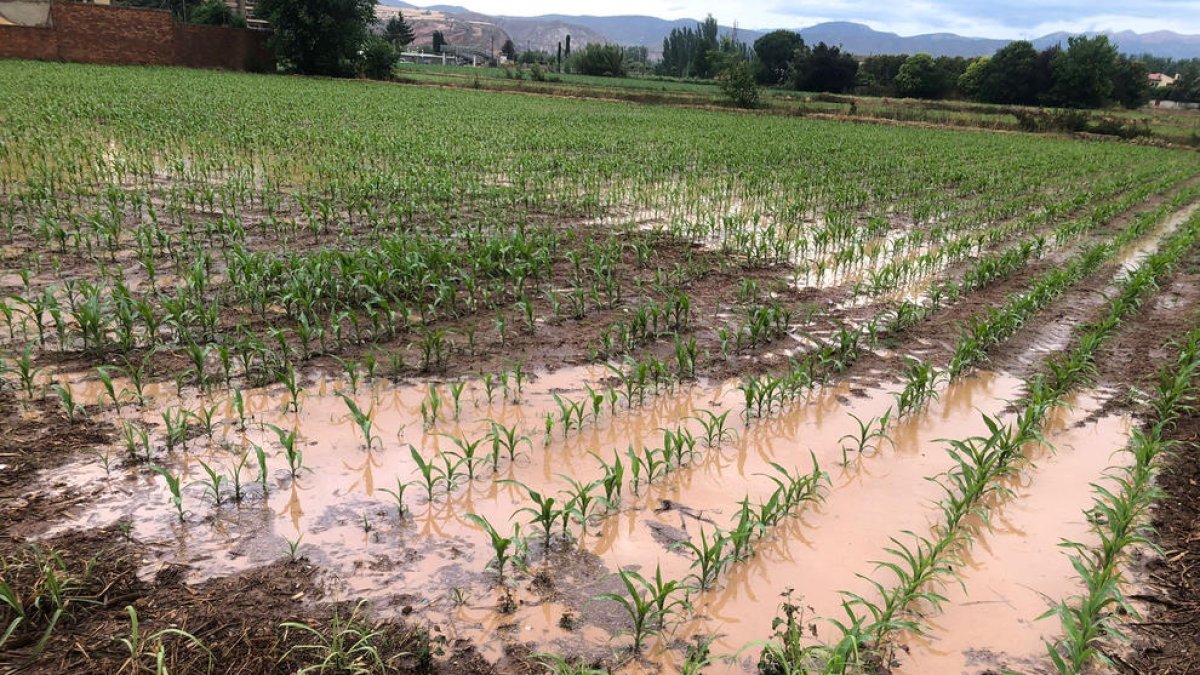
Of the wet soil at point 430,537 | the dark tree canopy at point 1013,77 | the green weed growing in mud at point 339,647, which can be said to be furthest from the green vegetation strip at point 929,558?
the dark tree canopy at point 1013,77

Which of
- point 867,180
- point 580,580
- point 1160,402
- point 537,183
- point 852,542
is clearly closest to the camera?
point 580,580

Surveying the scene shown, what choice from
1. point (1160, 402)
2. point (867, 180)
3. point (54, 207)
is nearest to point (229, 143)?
point (54, 207)

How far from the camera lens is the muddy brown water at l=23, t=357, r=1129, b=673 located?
2.96 metres

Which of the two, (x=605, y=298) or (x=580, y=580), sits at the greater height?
(x=605, y=298)

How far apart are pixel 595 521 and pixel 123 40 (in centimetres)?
4601

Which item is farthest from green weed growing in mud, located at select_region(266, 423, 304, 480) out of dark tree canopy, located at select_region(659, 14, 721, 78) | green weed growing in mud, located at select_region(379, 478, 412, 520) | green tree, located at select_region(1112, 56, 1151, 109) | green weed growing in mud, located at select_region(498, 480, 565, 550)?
dark tree canopy, located at select_region(659, 14, 721, 78)

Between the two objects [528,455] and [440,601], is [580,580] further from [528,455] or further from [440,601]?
[528,455]

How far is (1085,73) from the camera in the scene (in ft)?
174

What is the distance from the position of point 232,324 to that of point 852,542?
15.3 feet

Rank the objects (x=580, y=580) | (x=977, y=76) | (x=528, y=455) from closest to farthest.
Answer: (x=580, y=580) < (x=528, y=455) < (x=977, y=76)

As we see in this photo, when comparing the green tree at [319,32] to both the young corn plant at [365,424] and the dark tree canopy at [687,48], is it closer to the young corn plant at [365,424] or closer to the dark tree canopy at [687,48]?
the young corn plant at [365,424]

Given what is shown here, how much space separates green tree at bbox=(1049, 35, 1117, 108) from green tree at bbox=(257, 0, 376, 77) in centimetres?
4878

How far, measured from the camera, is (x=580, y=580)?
3.15 metres

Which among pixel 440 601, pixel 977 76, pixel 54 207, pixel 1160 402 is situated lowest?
pixel 440 601
